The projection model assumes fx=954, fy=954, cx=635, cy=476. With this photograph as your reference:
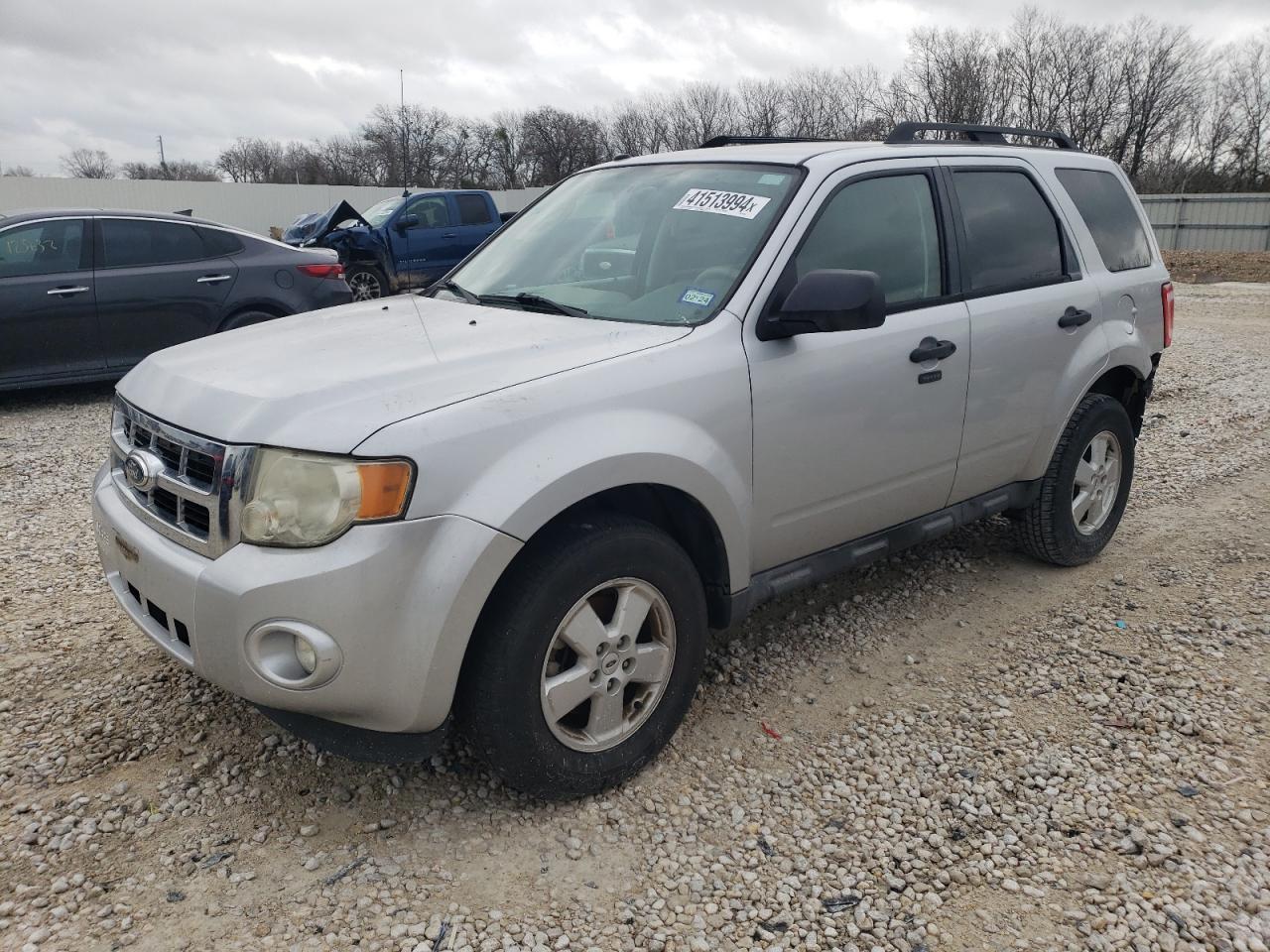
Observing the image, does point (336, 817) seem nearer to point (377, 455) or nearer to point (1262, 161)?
point (377, 455)

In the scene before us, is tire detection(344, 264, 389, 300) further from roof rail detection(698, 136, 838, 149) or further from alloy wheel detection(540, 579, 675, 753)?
alloy wheel detection(540, 579, 675, 753)

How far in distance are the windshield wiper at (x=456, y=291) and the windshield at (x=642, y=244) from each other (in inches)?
0.4

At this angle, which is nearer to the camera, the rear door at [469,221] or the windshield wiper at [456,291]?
the windshield wiper at [456,291]

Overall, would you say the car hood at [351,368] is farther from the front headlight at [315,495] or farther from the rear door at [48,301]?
the rear door at [48,301]

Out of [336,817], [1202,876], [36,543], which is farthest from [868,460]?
[36,543]

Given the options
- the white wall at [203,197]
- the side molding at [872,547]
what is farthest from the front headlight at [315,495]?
the white wall at [203,197]

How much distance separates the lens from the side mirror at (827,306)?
276 centimetres

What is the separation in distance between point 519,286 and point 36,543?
9.91 ft

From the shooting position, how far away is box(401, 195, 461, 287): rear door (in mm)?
14109

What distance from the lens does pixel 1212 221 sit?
31.0 metres

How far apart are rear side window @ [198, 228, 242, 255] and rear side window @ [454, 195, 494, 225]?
677 cm

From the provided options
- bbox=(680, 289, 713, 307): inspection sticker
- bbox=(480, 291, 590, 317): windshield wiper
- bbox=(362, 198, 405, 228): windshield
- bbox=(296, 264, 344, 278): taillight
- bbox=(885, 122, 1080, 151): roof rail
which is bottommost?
bbox=(296, 264, 344, 278): taillight

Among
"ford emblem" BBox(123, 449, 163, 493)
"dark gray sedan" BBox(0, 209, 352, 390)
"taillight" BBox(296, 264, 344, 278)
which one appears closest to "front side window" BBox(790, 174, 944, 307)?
"ford emblem" BBox(123, 449, 163, 493)

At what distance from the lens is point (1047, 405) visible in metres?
4.00
